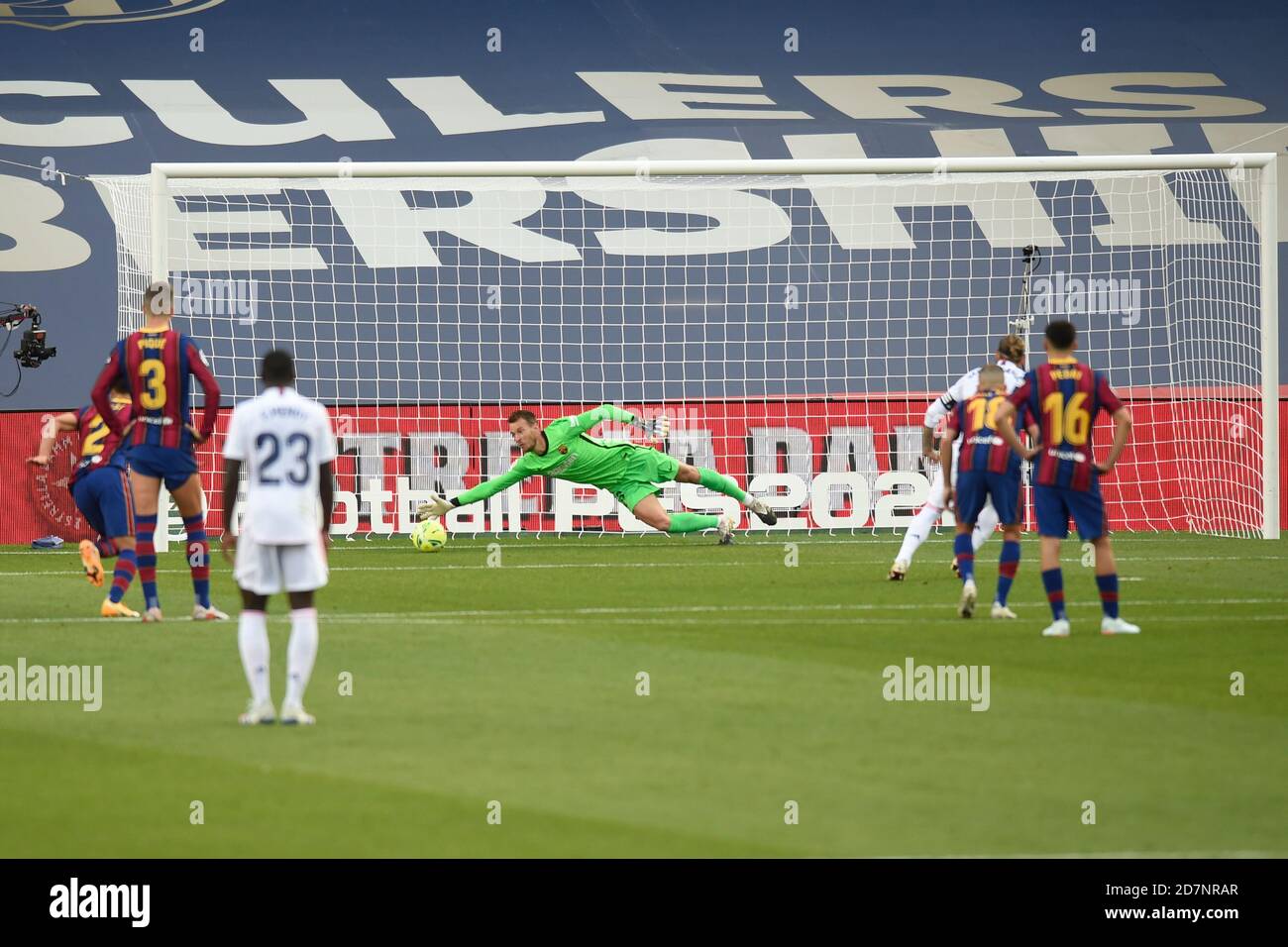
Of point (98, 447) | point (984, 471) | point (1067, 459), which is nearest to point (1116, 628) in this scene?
point (1067, 459)

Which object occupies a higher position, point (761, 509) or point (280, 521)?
point (280, 521)

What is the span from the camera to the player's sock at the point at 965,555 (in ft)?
41.9

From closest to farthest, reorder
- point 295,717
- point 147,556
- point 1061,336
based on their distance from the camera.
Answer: point 295,717, point 1061,336, point 147,556

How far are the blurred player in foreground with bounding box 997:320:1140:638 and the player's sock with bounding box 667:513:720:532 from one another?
9.29 meters

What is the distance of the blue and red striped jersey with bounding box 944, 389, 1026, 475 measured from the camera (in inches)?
508

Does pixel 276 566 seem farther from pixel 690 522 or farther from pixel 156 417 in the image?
pixel 690 522

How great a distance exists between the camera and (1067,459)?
37.3 ft

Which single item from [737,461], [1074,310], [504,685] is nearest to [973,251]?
[1074,310]

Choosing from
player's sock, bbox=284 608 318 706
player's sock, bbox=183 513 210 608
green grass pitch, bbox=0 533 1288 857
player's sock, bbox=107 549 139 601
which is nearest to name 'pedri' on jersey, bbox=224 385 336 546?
player's sock, bbox=284 608 318 706

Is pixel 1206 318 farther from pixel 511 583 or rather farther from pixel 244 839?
pixel 244 839

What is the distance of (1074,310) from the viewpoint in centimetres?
2745

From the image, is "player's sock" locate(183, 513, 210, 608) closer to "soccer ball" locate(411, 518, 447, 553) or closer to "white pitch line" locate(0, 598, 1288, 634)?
"white pitch line" locate(0, 598, 1288, 634)

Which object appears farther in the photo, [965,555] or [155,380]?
[965,555]

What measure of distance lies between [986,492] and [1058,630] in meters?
2.02
